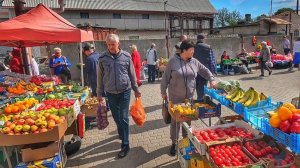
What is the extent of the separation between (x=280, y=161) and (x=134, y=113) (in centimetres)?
245

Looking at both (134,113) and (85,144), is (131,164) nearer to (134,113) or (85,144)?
(134,113)

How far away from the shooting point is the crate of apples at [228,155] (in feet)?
9.71

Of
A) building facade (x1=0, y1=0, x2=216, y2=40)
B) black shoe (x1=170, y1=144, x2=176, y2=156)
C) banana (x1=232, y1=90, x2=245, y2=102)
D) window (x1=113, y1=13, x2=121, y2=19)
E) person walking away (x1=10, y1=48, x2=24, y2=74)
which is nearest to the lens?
banana (x1=232, y1=90, x2=245, y2=102)

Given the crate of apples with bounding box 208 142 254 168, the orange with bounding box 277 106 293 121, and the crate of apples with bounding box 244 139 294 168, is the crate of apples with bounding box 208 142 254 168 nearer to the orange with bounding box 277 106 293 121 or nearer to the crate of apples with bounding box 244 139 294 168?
the crate of apples with bounding box 244 139 294 168

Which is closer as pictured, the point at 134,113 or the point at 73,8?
the point at 134,113

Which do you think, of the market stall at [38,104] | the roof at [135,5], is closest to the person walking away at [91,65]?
the market stall at [38,104]

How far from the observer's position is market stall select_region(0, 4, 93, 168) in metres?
3.72

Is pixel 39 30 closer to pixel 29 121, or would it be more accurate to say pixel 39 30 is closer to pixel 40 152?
pixel 29 121

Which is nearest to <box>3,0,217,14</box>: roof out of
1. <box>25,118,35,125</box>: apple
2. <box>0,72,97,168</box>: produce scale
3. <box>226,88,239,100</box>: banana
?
<box>0,72,97,168</box>: produce scale

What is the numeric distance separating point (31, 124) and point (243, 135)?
3112mm

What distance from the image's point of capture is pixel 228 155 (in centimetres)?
310

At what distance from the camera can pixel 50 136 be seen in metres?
3.71

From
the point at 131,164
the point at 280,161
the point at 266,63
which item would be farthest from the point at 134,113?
the point at 266,63

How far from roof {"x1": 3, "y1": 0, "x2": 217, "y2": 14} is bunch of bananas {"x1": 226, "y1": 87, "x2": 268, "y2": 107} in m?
25.8
